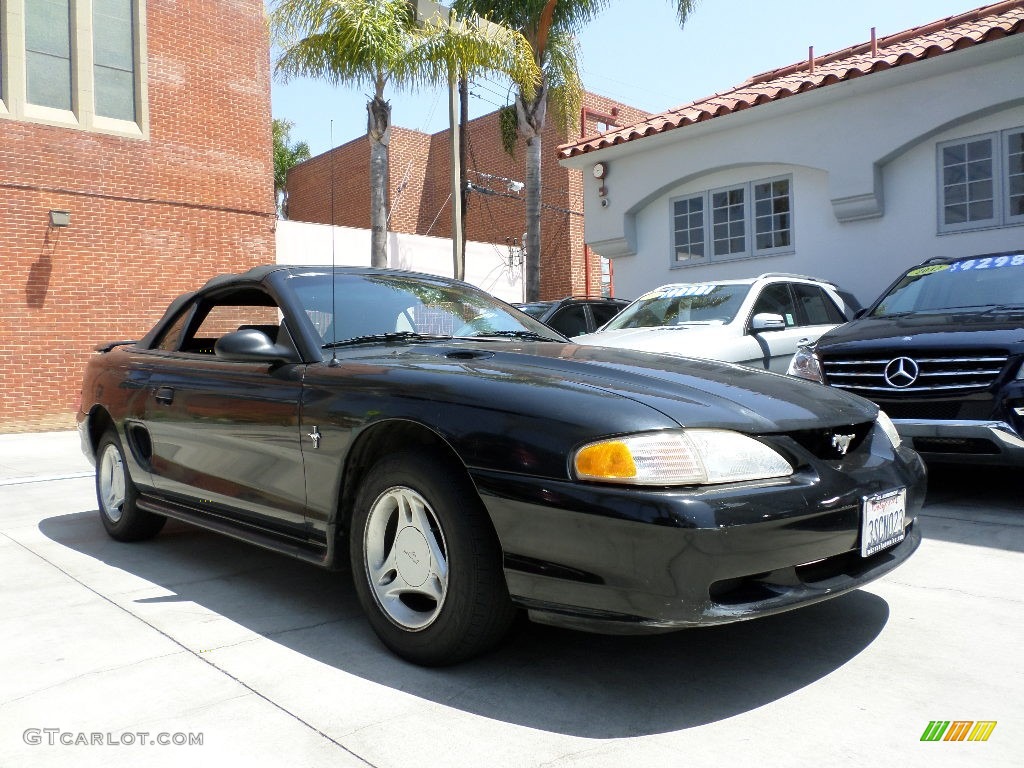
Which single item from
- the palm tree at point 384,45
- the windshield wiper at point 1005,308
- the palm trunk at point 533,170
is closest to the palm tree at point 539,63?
the palm trunk at point 533,170

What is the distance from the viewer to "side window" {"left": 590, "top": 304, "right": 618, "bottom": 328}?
456 inches

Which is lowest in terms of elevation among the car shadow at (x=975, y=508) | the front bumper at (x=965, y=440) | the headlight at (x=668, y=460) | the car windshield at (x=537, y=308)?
the car shadow at (x=975, y=508)

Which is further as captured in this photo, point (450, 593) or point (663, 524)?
point (450, 593)

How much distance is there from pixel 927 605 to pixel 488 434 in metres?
2.05

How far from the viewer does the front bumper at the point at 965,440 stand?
4941mm

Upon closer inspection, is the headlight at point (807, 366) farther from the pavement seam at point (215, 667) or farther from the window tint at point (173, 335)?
the pavement seam at point (215, 667)

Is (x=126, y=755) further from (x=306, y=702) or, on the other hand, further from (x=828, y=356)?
(x=828, y=356)

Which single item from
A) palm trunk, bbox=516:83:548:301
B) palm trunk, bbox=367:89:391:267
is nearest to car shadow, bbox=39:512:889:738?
palm trunk, bbox=367:89:391:267

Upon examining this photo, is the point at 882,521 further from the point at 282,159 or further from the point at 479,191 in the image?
the point at 282,159

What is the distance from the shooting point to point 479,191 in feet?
80.6

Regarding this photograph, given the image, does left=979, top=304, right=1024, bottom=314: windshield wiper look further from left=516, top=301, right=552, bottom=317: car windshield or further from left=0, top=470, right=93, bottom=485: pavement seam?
left=0, top=470, right=93, bottom=485: pavement seam

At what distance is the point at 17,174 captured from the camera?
42.5ft

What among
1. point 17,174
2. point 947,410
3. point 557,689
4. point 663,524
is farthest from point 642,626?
point 17,174

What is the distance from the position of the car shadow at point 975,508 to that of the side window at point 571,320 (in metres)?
5.19
